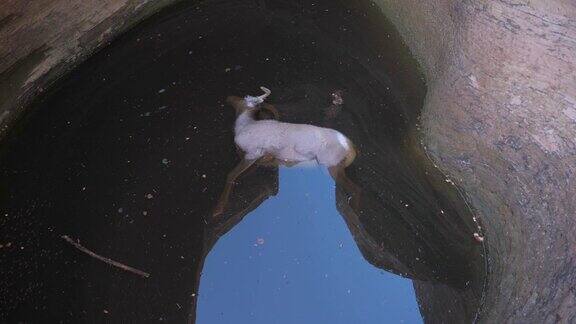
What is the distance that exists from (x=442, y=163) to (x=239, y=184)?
1.11m

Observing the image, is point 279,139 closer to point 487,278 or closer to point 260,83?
point 260,83

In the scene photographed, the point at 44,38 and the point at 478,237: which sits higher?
the point at 44,38

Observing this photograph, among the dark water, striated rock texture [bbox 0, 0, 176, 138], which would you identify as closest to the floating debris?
the dark water

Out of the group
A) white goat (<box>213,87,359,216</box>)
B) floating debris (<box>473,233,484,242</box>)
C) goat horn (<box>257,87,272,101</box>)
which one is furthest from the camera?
goat horn (<box>257,87,272,101</box>)

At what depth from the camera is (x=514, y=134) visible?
3.15 metres

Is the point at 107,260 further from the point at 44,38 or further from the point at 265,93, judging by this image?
the point at 44,38

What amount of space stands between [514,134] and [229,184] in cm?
149

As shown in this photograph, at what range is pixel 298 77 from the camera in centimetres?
378

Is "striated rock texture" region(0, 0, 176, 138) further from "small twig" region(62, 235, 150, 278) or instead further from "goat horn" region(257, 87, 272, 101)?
"goat horn" region(257, 87, 272, 101)

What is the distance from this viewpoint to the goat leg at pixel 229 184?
10.3ft

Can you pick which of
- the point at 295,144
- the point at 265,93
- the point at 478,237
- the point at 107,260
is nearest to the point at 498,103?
the point at 478,237

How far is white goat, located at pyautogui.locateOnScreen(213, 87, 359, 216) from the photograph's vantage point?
3.33 meters

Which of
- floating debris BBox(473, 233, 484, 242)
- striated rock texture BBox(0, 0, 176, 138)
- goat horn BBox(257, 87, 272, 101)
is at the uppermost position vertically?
striated rock texture BBox(0, 0, 176, 138)

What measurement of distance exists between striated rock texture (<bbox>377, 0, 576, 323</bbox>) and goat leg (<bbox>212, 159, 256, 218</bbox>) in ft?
3.40
